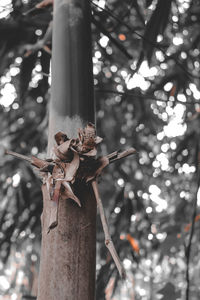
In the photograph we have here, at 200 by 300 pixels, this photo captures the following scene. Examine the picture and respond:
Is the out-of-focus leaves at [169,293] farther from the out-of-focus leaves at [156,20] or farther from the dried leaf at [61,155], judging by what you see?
the dried leaf at [61,155]

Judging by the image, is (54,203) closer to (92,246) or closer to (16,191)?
(92,246)

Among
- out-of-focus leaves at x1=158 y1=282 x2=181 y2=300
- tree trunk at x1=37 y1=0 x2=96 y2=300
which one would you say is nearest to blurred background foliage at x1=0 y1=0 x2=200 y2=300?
out-of-focus leaves at x1=158 y1=282 x2=181 y2=300

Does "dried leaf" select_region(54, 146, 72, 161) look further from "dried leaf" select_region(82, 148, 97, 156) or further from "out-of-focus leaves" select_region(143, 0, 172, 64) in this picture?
"out-of-focus leaves" select_region(143, 0, 172, 64)

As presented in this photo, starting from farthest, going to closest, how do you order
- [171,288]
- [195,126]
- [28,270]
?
[28,270] → [195,126] → [171,288]

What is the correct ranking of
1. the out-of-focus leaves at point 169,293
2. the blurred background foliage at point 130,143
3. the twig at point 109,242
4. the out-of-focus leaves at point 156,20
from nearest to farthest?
1. the twig at point 109,242
2. the out-of-focus leaves at point 156,20
3. the out-of-focus leaves at point 169,293
4. the blurred background foliage at point 130,143

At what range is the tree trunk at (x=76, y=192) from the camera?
0.37m

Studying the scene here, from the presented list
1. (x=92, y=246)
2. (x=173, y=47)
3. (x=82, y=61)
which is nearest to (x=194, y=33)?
(x=173, y=47)

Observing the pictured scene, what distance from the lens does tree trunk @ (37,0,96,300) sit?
1.22 feet

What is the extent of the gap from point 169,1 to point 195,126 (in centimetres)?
73

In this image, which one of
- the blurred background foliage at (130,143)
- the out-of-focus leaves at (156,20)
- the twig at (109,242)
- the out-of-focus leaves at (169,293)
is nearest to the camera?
the twig at (109,242)

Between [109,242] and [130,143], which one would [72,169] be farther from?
[130,143]

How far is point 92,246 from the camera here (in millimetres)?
394

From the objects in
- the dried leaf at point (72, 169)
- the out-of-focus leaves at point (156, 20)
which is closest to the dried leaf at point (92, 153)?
the dried leaf at point (72, 169)

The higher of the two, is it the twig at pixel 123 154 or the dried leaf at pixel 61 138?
the dried leaf at pixel 61 138
